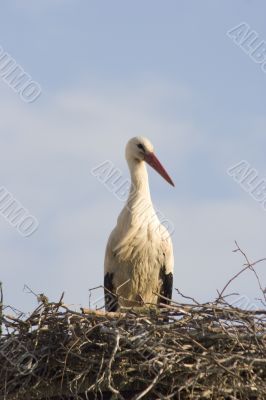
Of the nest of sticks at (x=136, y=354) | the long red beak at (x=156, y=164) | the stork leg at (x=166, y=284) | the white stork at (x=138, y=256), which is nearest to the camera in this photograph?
the nest of sticks at (x=136, y=354)

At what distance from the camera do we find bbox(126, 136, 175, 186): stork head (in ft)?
26.6

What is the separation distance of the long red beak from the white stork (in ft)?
0.92

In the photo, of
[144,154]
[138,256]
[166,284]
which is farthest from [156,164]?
[166,284]

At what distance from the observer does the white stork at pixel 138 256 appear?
25.3ft

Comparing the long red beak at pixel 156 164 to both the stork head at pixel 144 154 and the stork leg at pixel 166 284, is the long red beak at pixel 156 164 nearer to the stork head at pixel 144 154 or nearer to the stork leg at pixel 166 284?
the stork head at pixel 144 154

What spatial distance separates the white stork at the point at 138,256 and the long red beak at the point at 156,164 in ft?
0.92

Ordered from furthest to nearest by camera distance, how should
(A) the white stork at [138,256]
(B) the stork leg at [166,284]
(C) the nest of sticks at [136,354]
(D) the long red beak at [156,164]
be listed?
1. (D) the long red beak at [156,164]
2. (B) the stork leg at [166,284]
3. (A) the white stork at [138,256]
4. (C) the nest of sticks at [136,354]

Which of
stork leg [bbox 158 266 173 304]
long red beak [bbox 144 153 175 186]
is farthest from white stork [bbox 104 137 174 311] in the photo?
long red beak [bbox 144 153 175 186]

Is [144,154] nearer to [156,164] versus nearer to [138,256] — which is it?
[156,164]

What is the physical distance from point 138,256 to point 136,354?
228cm

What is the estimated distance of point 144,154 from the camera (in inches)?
321

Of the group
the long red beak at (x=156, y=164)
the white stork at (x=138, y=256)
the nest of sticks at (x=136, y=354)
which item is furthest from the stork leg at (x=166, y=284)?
the nest of sticks at (x=136, y=354)

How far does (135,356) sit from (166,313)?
1.54 ft

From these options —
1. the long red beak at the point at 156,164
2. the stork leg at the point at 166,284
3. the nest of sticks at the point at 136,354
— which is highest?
the long red beak at the point at 156,164
